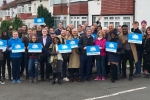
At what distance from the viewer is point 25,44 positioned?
1128cm

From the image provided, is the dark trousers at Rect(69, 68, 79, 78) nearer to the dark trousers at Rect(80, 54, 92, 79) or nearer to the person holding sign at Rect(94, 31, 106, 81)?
the dark trousers at Rect(80, 54, 92, 79)

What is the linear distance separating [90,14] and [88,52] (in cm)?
1817

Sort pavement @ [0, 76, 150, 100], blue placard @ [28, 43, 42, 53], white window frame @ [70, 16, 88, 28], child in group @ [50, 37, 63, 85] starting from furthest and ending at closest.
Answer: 1. white window frame @ [70, 16, 88, 28]
2. child in group @ [50, 37, 63, 85]
3. blue placard @ [28, 43, 42, 53]
4. pavement @ [0, 76, 150, 100]

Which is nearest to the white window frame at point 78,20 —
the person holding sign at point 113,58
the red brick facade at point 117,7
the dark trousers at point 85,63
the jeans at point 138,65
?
the red brick facade at point 117,7

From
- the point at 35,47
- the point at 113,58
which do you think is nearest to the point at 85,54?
the point at 113,58

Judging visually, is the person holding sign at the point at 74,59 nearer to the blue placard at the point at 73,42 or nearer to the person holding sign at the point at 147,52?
the blue placard at the point at 73,42

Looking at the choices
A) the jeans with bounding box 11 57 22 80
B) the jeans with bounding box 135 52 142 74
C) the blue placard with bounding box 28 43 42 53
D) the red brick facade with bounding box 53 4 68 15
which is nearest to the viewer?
the blue placard with bounding box 28 43 42 53

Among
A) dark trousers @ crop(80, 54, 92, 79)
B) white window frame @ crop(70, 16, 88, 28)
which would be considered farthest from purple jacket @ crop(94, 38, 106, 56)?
white window frame @ crop(70, 16, 88, 28)

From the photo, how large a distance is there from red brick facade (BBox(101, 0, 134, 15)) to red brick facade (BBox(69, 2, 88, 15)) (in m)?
3.72

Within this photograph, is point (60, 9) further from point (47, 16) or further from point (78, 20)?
point (78, 20)

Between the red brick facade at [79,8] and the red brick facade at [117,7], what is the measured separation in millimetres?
3716

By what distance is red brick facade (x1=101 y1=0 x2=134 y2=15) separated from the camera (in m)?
22.3

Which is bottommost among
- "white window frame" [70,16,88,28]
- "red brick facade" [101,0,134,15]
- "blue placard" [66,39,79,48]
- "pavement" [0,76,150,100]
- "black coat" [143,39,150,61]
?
"pavement" [0,76,150,100]

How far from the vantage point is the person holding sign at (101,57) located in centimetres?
1096
